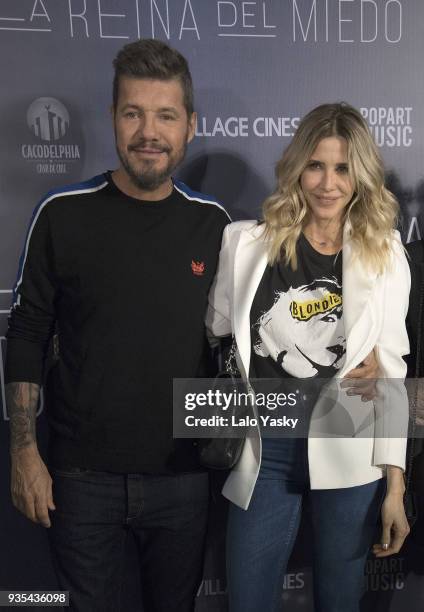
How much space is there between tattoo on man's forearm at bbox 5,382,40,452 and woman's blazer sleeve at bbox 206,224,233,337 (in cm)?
54

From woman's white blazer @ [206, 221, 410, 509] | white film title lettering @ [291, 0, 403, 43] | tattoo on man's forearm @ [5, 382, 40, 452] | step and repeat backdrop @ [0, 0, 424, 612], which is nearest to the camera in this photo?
woman's white blazer @ [206, 221, 410, 509]

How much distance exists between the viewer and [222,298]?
175 centimetres

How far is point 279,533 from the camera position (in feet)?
5.56

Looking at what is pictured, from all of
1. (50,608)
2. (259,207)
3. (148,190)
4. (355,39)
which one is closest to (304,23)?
(355,39)

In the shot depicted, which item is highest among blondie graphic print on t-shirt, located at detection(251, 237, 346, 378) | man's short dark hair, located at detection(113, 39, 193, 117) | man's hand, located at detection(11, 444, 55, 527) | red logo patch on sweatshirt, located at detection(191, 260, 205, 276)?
man's short dark hair, located at detection(113, 39, 193, 117)

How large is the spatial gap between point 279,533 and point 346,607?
29 centimetres

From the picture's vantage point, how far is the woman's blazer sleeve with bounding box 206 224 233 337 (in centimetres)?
174

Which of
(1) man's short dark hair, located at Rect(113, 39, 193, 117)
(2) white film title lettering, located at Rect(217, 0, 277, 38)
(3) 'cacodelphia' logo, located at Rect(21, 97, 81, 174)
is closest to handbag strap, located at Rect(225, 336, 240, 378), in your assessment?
(1) man's short dark hair, located at Rect(113, 39, 193, 117)

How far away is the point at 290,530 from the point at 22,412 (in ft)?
2.71

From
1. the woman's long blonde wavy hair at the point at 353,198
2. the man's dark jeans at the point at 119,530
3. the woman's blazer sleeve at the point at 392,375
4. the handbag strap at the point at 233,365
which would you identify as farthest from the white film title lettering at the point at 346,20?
the man's dark jeans at the point at 119,530

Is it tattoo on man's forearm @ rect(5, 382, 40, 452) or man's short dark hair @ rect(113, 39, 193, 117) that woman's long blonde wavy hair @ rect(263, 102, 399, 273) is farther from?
tattoo on man's forearm @ rect(5, 382, 40, 452)

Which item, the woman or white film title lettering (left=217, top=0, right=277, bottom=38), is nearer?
the woman

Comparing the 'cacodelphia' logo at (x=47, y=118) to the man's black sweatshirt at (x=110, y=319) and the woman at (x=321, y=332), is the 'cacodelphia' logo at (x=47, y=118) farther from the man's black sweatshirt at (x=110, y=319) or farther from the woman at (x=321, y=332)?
the woman at (x=321, y=332)

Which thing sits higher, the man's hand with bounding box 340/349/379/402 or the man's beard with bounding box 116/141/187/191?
the man's beard with bounding box 116/141/187/191
